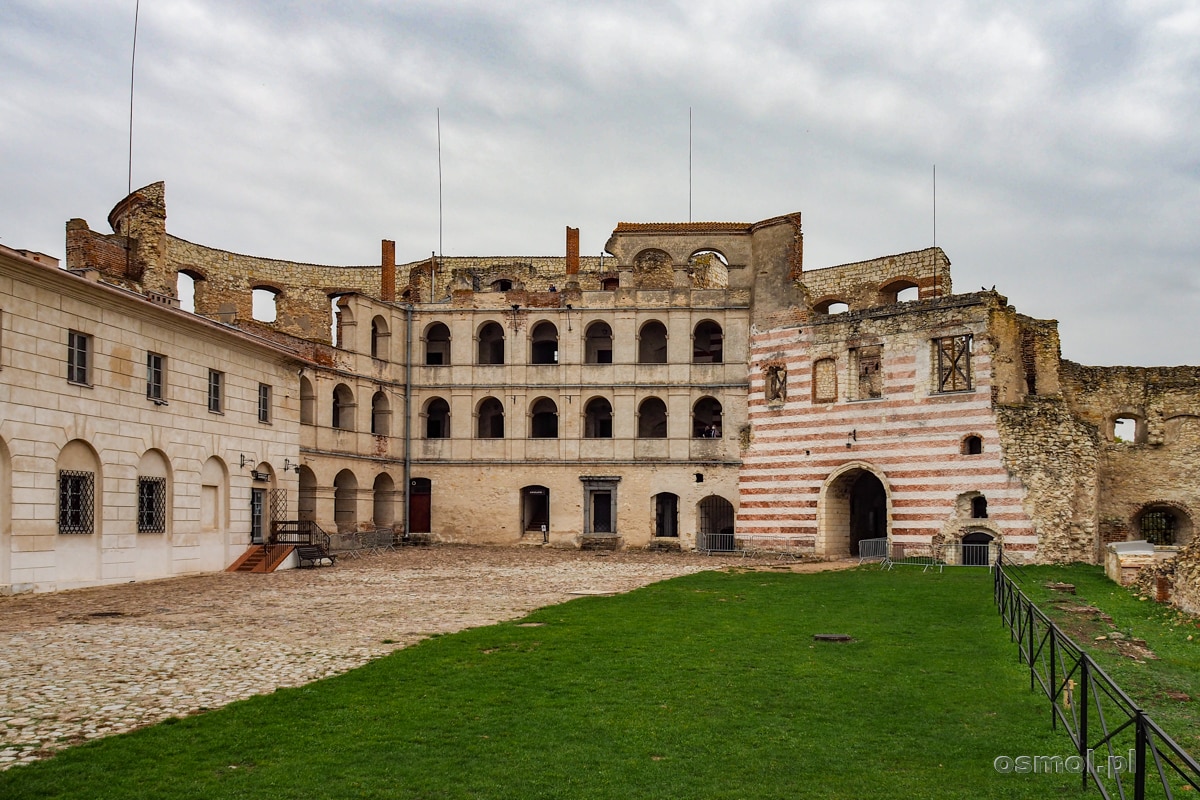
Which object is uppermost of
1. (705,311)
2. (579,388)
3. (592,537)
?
(705,311)

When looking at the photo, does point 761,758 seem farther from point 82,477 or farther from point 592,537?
point 592,537

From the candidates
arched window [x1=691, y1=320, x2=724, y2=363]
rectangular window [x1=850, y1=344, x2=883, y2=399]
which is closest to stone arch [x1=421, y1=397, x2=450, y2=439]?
arched window [x1=691, y1=320, x2=724, y2=363]

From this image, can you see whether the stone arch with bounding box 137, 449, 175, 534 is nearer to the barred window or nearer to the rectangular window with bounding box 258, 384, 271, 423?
the barred window

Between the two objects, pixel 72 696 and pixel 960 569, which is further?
pixel 960 569

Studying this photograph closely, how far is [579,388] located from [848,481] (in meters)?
12.3

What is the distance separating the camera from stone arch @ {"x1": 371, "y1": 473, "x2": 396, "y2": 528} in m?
42.7

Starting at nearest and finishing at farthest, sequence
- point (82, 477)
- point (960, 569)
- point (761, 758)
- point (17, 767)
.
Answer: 1. point (17, 767)
2. point (761, 758)
3. point (82, 477)
4. point (960, 569)

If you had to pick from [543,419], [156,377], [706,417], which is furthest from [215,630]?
[706,417]

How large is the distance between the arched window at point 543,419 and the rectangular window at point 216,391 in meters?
15.9

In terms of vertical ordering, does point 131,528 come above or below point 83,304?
below

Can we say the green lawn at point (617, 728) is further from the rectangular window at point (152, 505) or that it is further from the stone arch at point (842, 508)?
the stone arch at point (842, 508)

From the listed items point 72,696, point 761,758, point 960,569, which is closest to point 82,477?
point 72,696

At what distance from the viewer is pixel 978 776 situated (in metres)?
9.12

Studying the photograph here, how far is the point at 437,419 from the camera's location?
152 ft
